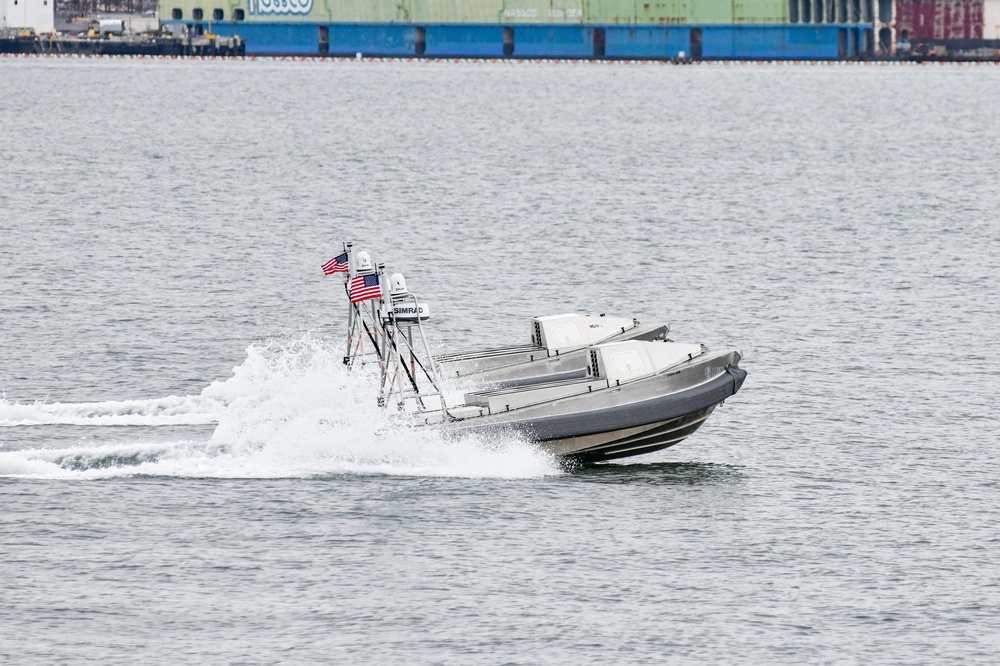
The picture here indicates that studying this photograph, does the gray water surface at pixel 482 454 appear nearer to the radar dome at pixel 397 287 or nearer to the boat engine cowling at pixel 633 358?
the boat engine cowling at pixel 633 358

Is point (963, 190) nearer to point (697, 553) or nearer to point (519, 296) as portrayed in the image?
point (519, 296)

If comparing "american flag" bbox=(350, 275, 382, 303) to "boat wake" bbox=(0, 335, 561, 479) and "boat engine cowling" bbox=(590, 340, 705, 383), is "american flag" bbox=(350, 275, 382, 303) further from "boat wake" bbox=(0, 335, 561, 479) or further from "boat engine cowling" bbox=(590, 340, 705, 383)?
"boat engine cowling" bbox=(590, 340, 705, 383)

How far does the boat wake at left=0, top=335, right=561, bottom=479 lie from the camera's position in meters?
34.5

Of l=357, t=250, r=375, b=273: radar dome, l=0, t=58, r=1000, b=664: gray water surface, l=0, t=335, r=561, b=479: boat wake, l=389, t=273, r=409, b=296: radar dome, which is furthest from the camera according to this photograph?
l=357, t=250, r=375, b=273: radar dome

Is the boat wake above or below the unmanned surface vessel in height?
below

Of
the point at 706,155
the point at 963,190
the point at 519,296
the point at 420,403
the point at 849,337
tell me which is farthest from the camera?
the point at 706,155

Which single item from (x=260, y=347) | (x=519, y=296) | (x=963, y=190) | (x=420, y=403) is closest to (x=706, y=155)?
(x=963, y=190)

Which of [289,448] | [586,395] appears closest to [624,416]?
[586,395]

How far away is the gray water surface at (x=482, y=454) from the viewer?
27344 millimetres

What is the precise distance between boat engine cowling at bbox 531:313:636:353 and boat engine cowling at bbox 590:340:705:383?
341 cm

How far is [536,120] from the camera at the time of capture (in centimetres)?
15812

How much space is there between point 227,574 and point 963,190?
266 ft

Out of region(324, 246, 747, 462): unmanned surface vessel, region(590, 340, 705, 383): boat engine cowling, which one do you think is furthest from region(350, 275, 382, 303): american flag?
region(590, 340, 705, 383): boat engine cowling

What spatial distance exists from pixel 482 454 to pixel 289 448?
14.6 feet
